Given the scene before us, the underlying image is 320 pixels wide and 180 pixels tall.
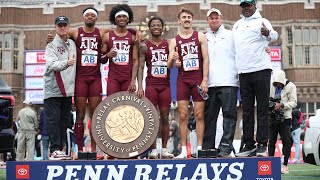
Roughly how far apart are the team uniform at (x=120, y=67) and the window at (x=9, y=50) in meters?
24.5

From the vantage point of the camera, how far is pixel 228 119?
27.3ft

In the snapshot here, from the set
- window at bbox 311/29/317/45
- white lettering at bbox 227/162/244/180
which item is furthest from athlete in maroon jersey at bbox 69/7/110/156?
window at bbox 311/29/317/45

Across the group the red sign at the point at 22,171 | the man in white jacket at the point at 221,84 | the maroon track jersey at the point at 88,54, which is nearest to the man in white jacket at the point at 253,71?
the man in white jacket at the point at 221,84

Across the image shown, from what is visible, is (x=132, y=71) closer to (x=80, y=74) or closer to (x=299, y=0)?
(x=80, y=74)

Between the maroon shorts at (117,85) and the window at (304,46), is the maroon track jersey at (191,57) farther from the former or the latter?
the window at (304,46)

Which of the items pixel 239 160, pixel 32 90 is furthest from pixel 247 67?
pixel 32 90

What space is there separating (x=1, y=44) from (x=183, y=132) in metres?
25.3

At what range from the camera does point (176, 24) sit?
3098 cm

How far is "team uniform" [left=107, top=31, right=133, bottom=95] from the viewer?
8.33m

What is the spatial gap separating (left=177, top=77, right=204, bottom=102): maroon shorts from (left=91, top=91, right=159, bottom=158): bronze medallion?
1.88ft

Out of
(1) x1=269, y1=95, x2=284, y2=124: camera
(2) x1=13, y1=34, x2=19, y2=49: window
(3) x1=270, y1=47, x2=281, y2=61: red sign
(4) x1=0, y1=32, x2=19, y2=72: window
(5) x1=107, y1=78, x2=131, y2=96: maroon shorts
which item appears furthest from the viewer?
(2) x1=13, y1=34, x2=19, y2=49: window

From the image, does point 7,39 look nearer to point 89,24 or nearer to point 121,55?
point 89,24

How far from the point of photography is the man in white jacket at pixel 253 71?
8.05m

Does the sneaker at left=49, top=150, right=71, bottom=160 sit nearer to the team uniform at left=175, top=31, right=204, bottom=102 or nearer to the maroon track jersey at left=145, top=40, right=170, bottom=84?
the maroon track jersey at left=145, top=40, right=170, bottom=84
